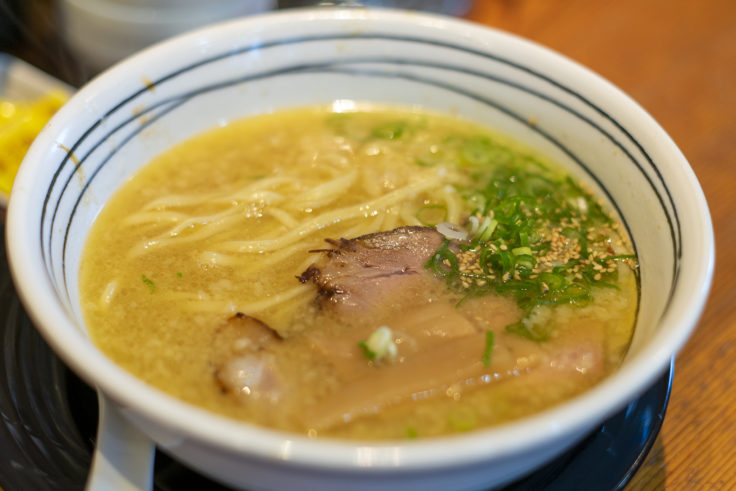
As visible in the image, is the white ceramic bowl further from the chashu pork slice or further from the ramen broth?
the chashu pork slice

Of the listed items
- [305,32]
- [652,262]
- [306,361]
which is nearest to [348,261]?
[306,361]

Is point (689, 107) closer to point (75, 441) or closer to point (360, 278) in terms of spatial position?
point (360, 278)

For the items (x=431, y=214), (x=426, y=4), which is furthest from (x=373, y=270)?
(x=426, y=4)

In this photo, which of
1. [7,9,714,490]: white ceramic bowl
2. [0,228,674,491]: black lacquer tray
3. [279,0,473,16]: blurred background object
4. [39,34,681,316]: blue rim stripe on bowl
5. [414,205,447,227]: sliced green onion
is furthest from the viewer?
[279,0,473,16]: blurred background object

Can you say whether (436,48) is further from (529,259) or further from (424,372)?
(424,372)

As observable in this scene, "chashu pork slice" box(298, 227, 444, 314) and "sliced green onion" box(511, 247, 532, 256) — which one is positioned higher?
"sliced green onion" box(511, 247, 532, 256)

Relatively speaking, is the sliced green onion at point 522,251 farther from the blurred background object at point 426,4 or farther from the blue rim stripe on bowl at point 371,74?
the blurred background object at point 426,4

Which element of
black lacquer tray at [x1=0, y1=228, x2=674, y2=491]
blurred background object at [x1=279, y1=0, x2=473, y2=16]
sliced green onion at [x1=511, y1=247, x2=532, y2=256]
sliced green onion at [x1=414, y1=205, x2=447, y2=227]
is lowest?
black lacquer tray at [x1=0, y1=228, x2=674, y2=491]

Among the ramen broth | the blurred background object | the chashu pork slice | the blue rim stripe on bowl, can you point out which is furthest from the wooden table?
the chashu pork slice
